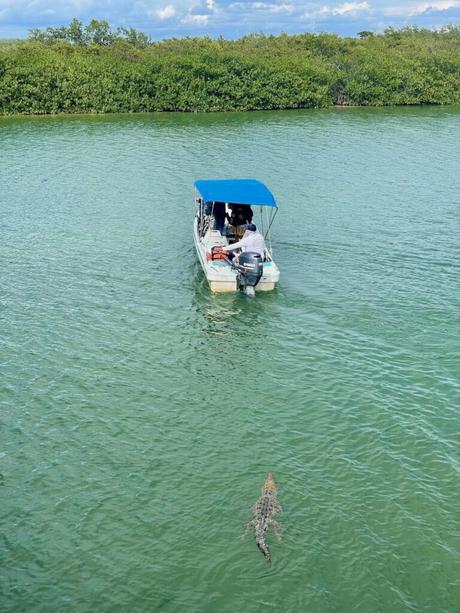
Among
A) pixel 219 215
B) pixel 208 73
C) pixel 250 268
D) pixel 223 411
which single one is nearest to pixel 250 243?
pixel 250 268

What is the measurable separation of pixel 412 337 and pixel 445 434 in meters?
4.71

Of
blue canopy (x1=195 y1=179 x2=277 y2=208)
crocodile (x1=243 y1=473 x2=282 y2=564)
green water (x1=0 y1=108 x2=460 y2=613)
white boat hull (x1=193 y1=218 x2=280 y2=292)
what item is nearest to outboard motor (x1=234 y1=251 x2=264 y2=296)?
white boat hull (x1=193 y1=218 x2=280 y2=292)

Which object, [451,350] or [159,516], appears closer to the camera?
[159,516]

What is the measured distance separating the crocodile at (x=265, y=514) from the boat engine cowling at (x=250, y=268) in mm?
8708

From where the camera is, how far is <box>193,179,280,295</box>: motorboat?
2112 centimetres

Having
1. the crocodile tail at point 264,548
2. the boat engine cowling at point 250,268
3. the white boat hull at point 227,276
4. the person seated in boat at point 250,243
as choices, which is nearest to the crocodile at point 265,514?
the crocodile tail at point 264,548

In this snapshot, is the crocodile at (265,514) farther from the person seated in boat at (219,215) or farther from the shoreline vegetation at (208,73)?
the shoreline vegetation at (208,73)

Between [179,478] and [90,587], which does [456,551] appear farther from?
[90,587]

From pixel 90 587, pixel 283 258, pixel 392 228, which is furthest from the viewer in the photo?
pixel 392 228

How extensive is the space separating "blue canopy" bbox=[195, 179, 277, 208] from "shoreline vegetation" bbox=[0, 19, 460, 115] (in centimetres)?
3947

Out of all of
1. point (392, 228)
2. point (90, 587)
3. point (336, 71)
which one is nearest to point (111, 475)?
point (90, 587)

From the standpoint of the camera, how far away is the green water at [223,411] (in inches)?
443

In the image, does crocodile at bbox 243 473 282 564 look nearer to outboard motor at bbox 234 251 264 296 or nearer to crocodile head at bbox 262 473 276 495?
crocodile head at bbox 262 473 276 495

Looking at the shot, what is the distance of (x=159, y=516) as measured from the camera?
1246 centimetres
